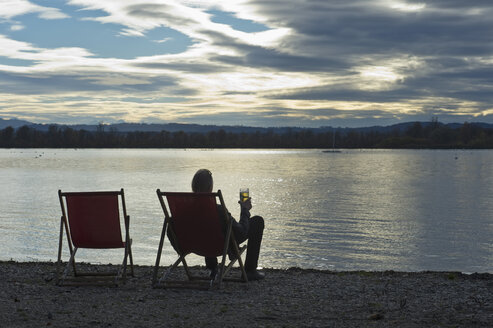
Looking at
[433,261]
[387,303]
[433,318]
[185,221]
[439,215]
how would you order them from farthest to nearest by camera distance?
[439,215] → [433,261] → [185,221] → [387,303] → [433,318]

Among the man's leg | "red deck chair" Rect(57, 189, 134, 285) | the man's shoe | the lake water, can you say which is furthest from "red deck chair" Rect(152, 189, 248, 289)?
the lake water

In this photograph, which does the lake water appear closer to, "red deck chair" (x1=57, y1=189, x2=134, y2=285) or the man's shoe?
the man's shoe

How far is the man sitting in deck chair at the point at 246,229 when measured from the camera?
19.3 feet

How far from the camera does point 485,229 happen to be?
58.5 feet

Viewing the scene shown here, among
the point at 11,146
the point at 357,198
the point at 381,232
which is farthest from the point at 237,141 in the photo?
the point at 381,232

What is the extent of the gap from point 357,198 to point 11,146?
614ft

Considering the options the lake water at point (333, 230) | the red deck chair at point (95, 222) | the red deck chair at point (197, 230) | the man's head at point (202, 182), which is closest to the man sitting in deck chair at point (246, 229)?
the man's head at point (202, 182)

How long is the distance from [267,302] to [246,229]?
969 mm

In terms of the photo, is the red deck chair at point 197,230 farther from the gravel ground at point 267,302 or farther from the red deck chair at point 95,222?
the red deck chair at point 95,222

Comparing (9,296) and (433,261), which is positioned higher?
(9,296)

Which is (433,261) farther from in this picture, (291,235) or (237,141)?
(237,141)

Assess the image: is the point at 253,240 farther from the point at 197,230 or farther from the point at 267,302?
the point at 267,302

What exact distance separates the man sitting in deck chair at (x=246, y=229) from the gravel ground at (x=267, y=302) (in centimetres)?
24

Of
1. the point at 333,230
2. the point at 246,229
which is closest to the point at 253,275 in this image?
the point at 246,229
